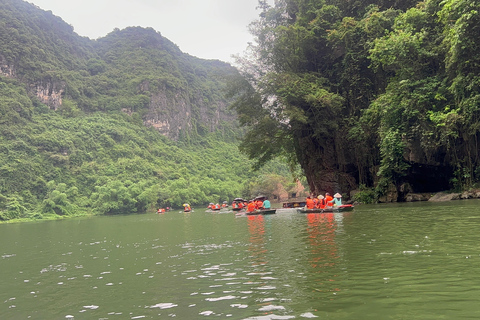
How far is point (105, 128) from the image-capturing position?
267 feet

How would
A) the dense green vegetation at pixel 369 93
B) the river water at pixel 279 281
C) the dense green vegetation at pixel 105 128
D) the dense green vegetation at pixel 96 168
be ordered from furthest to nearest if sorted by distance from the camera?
the dense green vegetation at pixel 105 128, the dense green vegetation at pixel 96 168, the dense green vegetation at pixel 369 93, the river water at pixel 279 281

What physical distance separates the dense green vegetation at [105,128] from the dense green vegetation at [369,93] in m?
5.59

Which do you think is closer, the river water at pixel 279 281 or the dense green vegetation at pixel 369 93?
the river water at pixel 279 281

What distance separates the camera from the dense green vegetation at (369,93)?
16.6 meters

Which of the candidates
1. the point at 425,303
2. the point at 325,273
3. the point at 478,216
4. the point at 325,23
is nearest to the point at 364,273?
the point at 325,273

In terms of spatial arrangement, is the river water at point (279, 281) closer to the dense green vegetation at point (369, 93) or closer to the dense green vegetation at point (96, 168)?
the dense green vegetation at point (369, 93)

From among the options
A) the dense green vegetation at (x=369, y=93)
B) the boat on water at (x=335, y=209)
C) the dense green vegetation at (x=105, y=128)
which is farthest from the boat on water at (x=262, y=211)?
the dense green vegetation at (x=105, y=128)

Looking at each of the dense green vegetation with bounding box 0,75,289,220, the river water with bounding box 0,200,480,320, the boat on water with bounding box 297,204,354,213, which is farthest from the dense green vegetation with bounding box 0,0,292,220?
the river water with bounding box 0,200,480,320

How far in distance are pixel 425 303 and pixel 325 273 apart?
1.76 metres

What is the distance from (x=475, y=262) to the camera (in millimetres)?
5164

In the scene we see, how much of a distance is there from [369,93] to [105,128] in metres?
69.0

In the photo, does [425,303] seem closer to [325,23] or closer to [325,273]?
[325,273]

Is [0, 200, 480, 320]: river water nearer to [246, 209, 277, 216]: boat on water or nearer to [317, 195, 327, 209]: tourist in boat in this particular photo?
[317, 195, 327, 209]: tourist in boat

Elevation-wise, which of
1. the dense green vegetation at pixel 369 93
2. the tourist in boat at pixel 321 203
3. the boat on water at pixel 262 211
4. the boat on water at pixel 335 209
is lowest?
the boat on water at pixel 262 211
